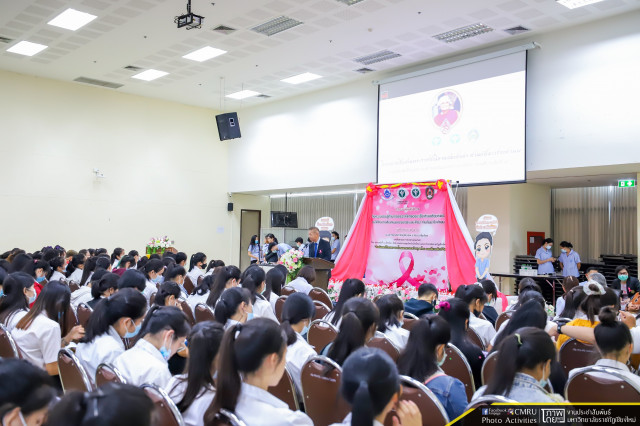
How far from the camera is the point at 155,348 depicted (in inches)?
111

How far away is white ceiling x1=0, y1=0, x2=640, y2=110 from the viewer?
820cm

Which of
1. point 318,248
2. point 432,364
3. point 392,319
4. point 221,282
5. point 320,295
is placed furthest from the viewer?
point 318,248

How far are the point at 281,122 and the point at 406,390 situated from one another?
1211 centimetres

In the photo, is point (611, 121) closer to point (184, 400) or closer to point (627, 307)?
point (627, 307)

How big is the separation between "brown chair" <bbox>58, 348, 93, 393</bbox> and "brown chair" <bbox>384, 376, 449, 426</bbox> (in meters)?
1.51

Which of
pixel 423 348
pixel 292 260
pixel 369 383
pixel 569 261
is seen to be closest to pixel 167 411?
pixel 369 383

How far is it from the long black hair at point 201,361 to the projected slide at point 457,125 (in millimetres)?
7815

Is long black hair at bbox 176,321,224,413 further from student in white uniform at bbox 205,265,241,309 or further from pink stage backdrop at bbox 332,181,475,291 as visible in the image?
pink stage backdrop at bbox 332,181,475,291

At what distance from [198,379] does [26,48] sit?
1039 cm

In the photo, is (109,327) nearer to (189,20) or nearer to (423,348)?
(423,348)

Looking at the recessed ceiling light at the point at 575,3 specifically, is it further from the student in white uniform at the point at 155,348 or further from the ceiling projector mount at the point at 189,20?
the student in white uniform at the point at 155,348

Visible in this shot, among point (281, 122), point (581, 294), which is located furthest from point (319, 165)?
point (581, 294)

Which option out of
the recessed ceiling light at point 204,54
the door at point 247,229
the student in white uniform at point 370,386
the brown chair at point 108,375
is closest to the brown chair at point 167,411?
the brown chair at point 108,375

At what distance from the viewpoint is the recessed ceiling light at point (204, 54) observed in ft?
33.6
